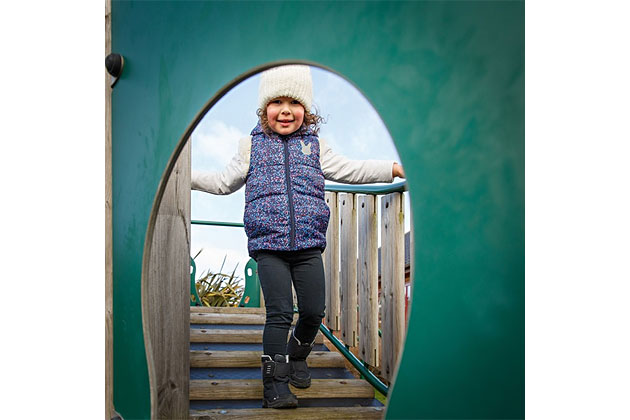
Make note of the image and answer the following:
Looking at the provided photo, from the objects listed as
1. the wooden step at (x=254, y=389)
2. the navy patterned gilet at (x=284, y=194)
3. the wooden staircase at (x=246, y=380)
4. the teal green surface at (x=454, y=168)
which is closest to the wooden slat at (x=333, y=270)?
the wooden staircase at (x=246, y=380)

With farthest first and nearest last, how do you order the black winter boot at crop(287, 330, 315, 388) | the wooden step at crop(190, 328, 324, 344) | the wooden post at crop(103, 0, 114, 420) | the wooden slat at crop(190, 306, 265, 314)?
1. the wooden slat at crop(190, 306, 265, 314)
2. the wooden step at crop(190, 328, 324, 344)
3. the black winter boot at crop(287, 330, 315, 388)
4. the wooden post at crop(103, 0, 114, 420)

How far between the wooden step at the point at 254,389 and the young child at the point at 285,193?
0.63ft

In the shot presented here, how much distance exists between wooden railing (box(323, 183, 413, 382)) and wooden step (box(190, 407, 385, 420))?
491mm

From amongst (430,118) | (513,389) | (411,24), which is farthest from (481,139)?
(513,389)

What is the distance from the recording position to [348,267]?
11.1 ft

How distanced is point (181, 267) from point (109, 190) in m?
0.46

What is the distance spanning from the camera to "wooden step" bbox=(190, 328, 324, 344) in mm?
3080

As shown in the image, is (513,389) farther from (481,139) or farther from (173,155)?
(173,155)

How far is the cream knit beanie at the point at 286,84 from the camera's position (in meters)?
2.25

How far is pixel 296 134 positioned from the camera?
8.07 ft

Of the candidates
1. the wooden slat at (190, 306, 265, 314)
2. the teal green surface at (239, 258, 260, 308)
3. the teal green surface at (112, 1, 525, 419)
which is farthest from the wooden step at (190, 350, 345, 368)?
the teal green surface at (112, 1, 525, 419)

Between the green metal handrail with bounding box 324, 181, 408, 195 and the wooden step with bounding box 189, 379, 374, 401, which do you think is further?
the green metal handrail with bounding box 324, 181, 408, 195

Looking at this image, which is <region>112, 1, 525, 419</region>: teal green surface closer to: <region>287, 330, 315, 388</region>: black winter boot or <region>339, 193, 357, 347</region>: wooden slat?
<region>287, 330, 315, 388</region>: black winter boot

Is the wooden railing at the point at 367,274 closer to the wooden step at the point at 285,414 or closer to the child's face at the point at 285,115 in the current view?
the wooden step at the point at 285,414
